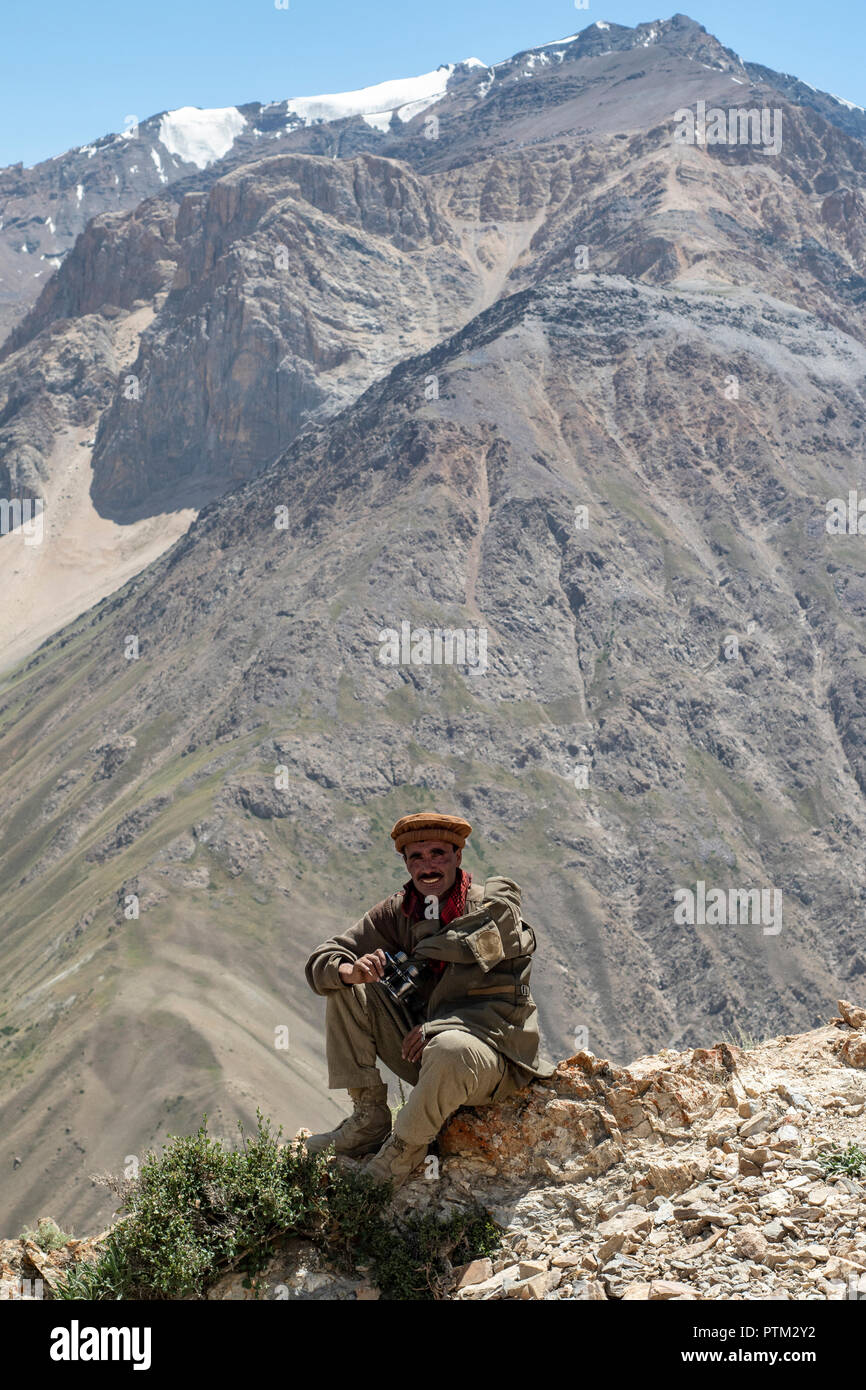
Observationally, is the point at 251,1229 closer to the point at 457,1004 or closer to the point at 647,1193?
the point at 457,1004

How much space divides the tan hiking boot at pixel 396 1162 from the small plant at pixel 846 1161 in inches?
137

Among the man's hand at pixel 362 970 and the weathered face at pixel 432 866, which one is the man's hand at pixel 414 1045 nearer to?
the man's hand at pixel 362 970

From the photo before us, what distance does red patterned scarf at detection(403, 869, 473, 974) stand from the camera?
13.6 meters

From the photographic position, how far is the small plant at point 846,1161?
11.9m

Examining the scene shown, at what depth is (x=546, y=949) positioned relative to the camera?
164m

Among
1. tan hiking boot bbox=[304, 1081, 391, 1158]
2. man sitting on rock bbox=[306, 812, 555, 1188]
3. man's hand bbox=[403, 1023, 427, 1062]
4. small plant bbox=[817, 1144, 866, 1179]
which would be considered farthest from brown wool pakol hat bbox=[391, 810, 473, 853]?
small plant bbox=[817, 1144, 866, 1179]

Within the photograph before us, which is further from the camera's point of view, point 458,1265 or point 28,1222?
point 28,1222

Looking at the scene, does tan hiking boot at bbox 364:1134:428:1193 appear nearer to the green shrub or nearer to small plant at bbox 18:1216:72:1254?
the green shrub

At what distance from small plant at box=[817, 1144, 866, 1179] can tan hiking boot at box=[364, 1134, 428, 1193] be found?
3477 millimetres

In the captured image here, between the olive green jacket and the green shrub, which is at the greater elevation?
the olive green jacket

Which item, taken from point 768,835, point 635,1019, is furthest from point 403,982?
point 768,835
